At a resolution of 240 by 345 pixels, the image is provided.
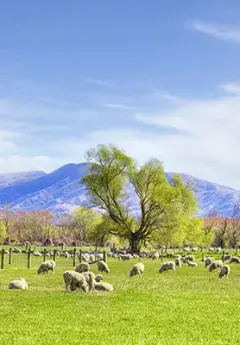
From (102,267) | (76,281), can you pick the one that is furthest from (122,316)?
(102,267)

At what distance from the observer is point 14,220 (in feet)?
518

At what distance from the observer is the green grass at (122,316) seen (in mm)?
17122

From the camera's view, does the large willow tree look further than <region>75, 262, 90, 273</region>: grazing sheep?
Yes

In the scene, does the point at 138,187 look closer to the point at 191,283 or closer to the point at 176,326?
the point at 191,283

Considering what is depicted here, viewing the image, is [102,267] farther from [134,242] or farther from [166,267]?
[134,242]

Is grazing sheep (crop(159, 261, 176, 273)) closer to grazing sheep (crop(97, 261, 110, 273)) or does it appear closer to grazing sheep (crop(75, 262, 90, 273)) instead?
grazing sheep (crop(97, 261, 110, 273))

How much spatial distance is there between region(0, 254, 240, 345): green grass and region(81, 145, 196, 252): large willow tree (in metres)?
48.7

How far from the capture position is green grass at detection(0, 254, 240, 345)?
17.1 metres

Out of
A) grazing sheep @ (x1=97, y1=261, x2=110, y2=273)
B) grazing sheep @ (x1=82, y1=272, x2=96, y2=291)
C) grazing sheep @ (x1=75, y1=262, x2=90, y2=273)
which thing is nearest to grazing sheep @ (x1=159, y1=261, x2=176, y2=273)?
grazing sheep @ (x1=97, y1=261, x2=110, y2=273)

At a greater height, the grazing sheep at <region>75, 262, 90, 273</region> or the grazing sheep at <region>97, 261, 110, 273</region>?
the grazing sheep at <region>75, 262, 90, 273</region>

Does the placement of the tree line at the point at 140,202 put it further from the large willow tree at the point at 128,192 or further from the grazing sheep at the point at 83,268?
the grazing sheep at the point at 83,268

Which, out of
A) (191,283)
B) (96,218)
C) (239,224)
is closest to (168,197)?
(96,218)

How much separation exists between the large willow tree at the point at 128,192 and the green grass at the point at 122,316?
1916 inches

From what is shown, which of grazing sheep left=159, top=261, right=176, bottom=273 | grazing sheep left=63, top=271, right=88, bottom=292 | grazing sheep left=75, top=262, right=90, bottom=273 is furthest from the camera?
grazing sheep left=159, top=261, right=176, bottom=273
